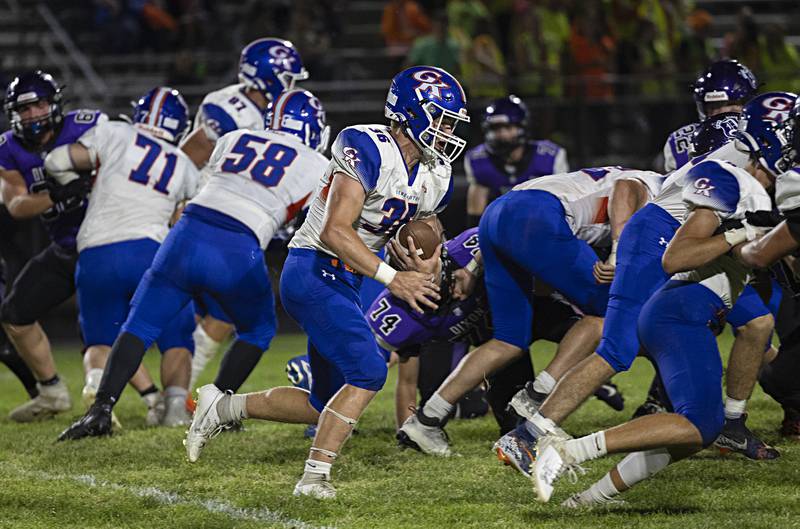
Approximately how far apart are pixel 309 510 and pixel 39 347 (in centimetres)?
318

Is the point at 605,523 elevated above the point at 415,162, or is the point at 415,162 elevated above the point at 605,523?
the point at 415,162

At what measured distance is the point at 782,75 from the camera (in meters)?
12.1

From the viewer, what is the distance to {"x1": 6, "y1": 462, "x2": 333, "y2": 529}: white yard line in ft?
14.9

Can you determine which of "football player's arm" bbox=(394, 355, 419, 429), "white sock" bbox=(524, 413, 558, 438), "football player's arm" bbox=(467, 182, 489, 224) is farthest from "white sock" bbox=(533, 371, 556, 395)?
"football player's arm" bbox=(467, 182, 489, 224)

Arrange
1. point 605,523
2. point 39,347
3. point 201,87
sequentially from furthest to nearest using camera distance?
point 201,87
point 39,347
point 605,523

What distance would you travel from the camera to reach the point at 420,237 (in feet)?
16.5

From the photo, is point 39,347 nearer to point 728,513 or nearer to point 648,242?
point 648,242

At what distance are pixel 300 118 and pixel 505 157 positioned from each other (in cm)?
265

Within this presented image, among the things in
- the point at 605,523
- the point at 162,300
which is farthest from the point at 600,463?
the point at 162,300

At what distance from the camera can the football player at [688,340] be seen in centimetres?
429

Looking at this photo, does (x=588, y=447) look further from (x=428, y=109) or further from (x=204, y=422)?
(x=204, y=422)

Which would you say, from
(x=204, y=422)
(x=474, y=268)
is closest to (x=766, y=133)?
(x=474, y=268)

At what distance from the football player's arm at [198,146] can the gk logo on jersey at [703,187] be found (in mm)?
3877

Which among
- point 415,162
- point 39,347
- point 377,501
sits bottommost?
point 39,347
